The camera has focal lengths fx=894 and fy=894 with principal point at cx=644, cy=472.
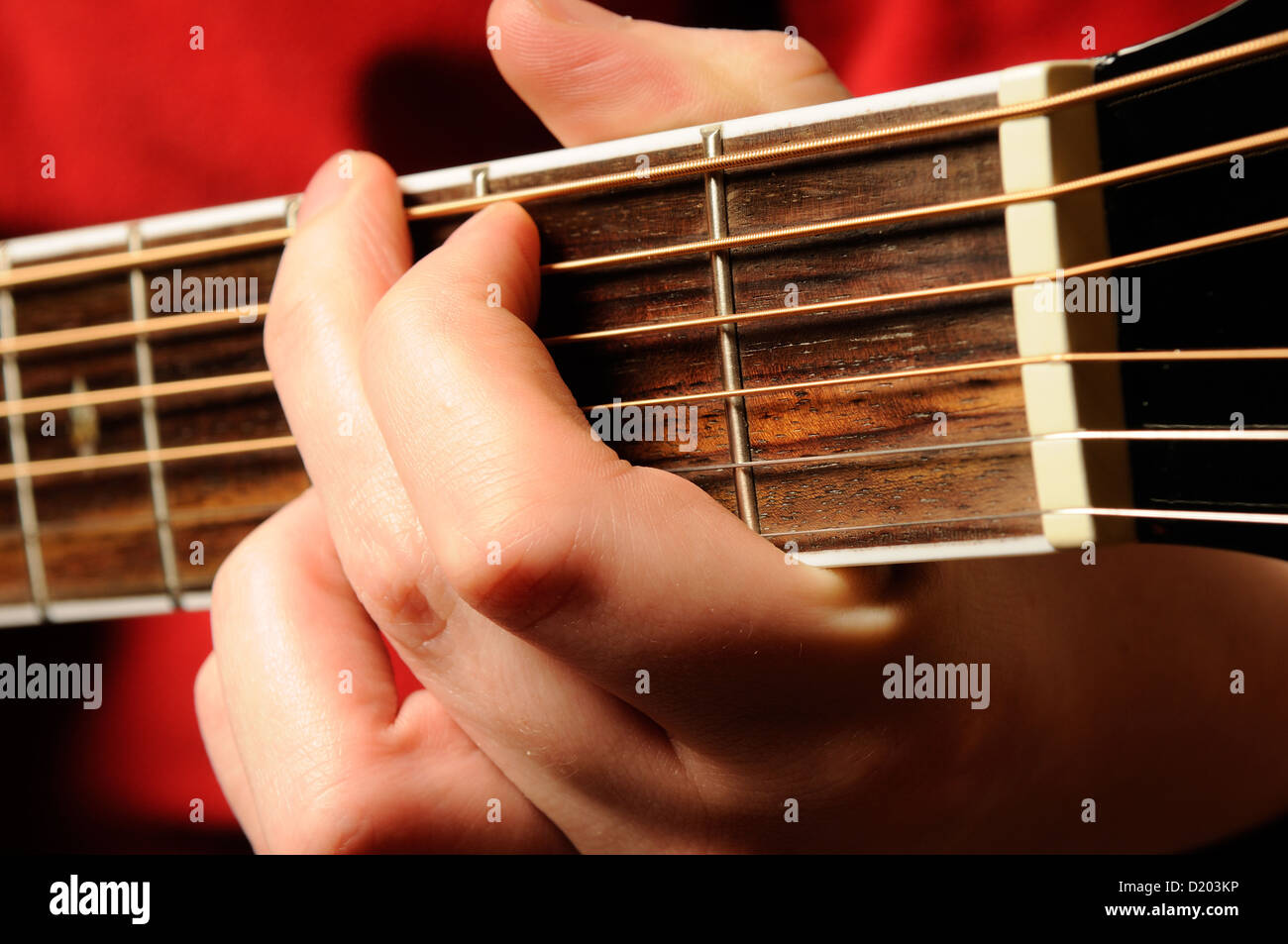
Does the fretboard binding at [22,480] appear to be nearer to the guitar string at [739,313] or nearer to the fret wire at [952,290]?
the guitar string at [739,313]

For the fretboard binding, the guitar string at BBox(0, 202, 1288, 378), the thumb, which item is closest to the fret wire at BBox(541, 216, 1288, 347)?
the guitar string at BBox(0, 202, 1288, 378)

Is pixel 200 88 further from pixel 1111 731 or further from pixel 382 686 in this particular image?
pixel 1111 731

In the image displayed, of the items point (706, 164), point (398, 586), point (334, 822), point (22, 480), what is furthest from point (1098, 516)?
point (22, 480)

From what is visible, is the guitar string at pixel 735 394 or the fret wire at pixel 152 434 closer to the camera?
the guitar string at pixel 735 394

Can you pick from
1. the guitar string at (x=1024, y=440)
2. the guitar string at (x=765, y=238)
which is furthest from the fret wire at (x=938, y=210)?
the guitar string at (x=1024, y=440)

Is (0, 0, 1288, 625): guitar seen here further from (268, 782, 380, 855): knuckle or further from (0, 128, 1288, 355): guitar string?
(268, 782, 380, 855): knuckle

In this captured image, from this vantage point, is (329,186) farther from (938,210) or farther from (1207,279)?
(1207,279)
